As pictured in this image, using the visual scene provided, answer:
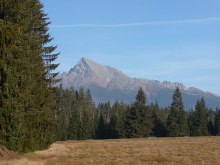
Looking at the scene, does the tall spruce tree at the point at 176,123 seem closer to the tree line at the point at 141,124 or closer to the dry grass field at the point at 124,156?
the tree line at the point at 141,124

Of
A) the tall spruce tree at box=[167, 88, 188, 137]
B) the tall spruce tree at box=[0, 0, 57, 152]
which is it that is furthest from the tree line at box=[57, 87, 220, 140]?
the tall spruce tree at box=[0, 0, 57, 152]

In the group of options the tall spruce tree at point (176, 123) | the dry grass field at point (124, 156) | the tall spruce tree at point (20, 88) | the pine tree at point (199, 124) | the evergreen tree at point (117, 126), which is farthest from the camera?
the pine tree at point (199, 124)

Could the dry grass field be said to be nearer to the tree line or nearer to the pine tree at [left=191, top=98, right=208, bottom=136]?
the tree line

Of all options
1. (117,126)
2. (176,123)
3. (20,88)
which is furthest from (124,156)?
(117,126)

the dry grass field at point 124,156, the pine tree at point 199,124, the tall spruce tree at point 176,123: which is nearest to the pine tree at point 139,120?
the tall spruce tree at point 176,123

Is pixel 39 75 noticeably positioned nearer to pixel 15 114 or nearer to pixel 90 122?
pixel 15 114

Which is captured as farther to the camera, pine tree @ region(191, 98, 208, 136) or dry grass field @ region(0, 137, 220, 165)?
pine tree @ region(191, 98, 208, 136)

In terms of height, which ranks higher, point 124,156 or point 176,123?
point 176,123

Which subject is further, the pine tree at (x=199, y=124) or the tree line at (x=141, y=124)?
the pine tree at (x=199, y=124)

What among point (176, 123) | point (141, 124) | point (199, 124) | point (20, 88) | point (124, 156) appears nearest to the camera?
point (20, 88)

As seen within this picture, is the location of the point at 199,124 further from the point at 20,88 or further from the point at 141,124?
the point at 20,88

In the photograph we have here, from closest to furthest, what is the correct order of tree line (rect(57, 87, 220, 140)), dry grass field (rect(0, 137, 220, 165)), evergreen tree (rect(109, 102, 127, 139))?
1. dry grass field (rect(0, 137, 220, 165))
2. tree line (rect(57, 87, 220, 140))
3. evergreen tree (rect(109, 102, 127, 139))

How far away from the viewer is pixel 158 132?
99.8 meters

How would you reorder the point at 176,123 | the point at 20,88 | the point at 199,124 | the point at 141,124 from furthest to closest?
the point at 199,124 < the point at 176,123 < the point at 141,124 < the point at 20,88
